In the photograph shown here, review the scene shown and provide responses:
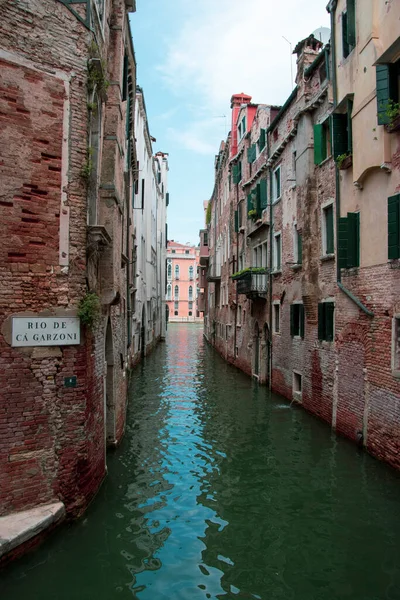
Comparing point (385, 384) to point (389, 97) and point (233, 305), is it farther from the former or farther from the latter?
point (233, 305)

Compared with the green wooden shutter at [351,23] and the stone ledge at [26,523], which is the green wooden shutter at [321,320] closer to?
the green wooden shutter at [351,23]

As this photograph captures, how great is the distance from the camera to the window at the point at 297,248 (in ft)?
51.8

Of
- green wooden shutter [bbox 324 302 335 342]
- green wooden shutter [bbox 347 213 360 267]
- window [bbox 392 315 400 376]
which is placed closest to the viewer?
window [bbox 392 315 400 376]

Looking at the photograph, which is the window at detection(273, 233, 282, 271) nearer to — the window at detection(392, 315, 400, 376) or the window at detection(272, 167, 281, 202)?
the window at detection(272, 167, 281, 202)

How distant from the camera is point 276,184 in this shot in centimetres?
1900

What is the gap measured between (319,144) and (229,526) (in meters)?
10.6

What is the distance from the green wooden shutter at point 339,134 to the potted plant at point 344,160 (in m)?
0.24

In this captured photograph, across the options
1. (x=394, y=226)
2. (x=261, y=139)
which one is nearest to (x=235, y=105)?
(x=261, y=139)

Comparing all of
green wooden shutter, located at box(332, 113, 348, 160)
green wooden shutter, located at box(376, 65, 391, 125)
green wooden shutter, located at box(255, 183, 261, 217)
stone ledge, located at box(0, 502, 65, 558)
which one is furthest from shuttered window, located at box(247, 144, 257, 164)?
stone ledge, located at box(0, 502, 65, 558)

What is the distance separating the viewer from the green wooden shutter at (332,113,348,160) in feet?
39.3

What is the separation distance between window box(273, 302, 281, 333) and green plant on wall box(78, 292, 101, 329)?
39.2ft

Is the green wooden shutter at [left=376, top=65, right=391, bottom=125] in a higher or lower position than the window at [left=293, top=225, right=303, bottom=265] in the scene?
higher

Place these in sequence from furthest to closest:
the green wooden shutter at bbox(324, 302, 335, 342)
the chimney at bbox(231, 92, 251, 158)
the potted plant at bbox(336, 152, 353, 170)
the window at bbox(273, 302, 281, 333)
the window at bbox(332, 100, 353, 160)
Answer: the chimney at bbox(231, 92, 251, 158)
the window at bbox(273, 302, 281, 333)
the green wooden shutter at bbox(324, 302, 335, 342)
the window at bbox(332, 100, 353, 160)
the potted plant at bbox(336, 152, 353, 170)

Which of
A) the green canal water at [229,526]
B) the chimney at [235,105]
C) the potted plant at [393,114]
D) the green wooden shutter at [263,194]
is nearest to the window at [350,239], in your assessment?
the potted plant at [393,114]
